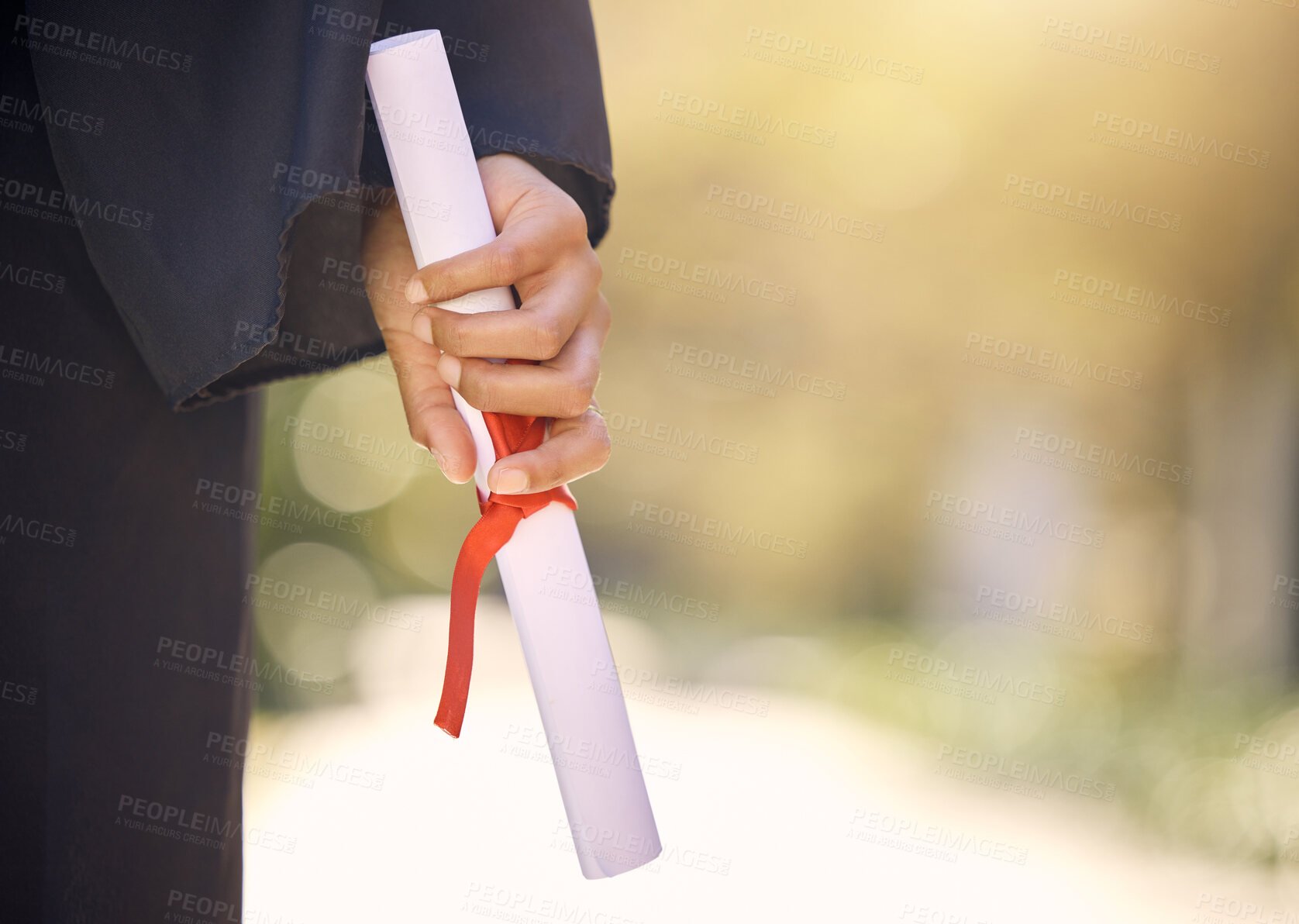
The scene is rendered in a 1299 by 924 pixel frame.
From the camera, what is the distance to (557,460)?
804mm

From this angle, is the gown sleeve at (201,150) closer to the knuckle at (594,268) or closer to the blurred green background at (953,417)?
the knuckle at (594,268)

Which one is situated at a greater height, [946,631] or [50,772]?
[50,772]

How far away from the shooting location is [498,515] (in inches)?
32.3

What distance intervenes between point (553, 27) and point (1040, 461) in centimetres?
560

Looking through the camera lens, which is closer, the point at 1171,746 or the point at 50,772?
the point at 50,772

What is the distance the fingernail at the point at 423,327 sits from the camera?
0.80 metres

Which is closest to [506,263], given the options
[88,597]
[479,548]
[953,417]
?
[479,548]

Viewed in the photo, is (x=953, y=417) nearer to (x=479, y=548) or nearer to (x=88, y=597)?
(x=479, y=548)

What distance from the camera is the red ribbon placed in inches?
32.1

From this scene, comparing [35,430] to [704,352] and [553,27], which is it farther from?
[704,352]

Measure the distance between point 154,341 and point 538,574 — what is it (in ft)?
1.35

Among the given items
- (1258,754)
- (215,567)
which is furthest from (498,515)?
(1258,754)

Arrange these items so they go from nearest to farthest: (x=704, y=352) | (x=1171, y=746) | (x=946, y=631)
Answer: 1. (x=1171, y=746)
2. (x=946, y=631)
3. (x=704, y=352)

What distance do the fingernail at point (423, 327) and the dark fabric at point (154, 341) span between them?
12cm
